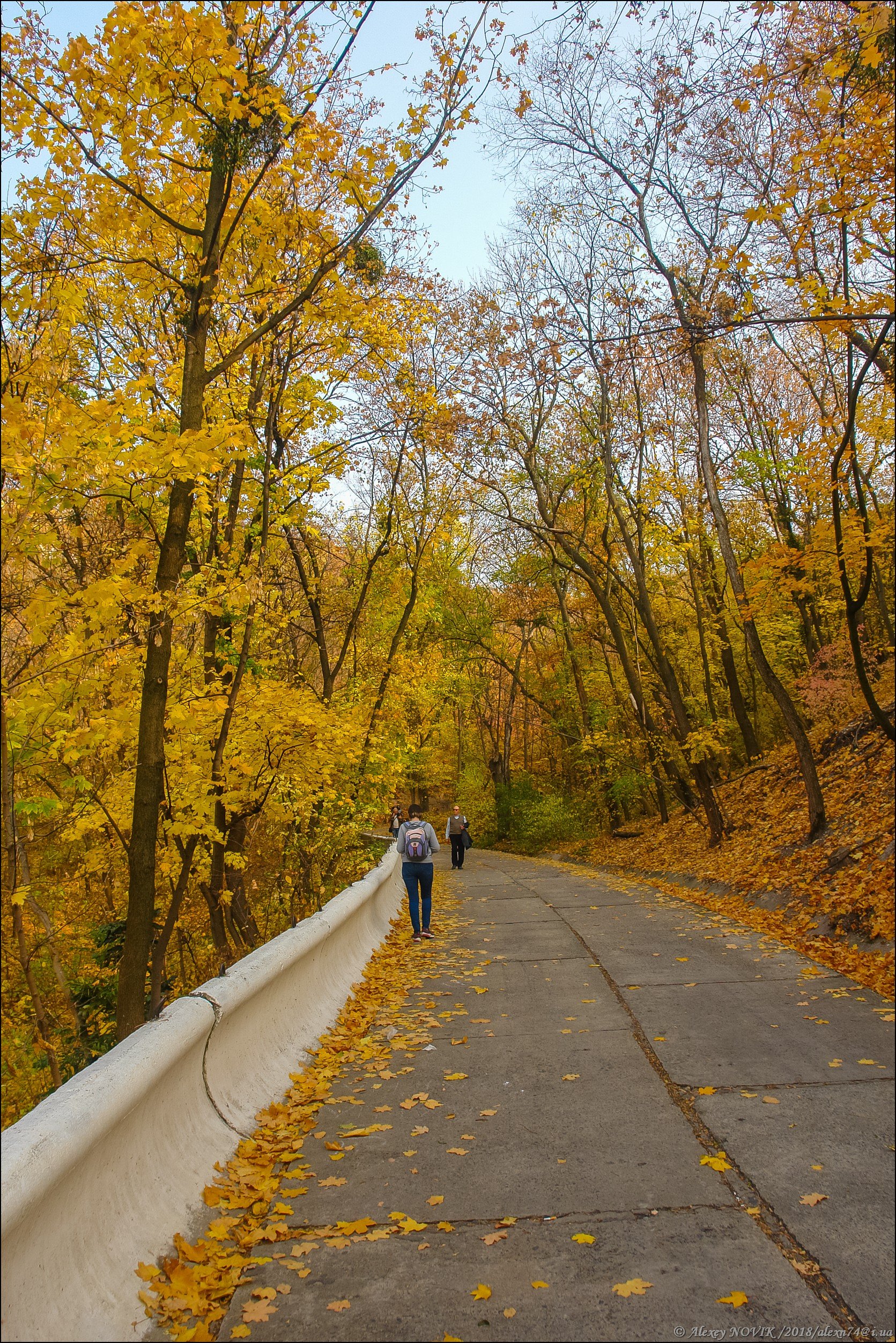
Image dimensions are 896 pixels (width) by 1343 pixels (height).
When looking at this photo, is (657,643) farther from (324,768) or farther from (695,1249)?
(695,1249)

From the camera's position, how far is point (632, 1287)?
2.76 metres

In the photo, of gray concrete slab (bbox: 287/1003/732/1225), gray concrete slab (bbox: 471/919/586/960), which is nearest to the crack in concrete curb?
gray concrete slab (bbox: 287/1003/732/1225)

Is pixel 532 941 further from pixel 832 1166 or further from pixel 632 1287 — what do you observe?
pixel 632 1287

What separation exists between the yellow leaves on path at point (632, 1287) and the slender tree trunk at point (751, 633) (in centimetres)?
1010

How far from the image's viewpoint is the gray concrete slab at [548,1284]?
8.54ft

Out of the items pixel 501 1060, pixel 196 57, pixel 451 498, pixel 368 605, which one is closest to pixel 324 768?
pixel 501 1060

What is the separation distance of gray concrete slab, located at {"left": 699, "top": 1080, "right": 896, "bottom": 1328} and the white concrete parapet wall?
2305 mm

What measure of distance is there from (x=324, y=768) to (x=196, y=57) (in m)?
7.38

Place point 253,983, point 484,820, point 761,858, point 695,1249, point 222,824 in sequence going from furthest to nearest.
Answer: point 484,820, point 761,858, point 222,824, point 253,983, point 695,1249

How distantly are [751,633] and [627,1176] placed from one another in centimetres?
1173

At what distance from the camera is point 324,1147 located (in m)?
4.14

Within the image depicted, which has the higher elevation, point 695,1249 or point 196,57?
point 196,57

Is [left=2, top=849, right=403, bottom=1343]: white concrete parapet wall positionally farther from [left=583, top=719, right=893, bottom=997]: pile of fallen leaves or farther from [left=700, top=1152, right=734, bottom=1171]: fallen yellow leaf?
[left=583, top=719, right=893, bottom=997]: pile of fallen leaves

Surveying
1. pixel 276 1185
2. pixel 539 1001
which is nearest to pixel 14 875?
pixel 276 1185
